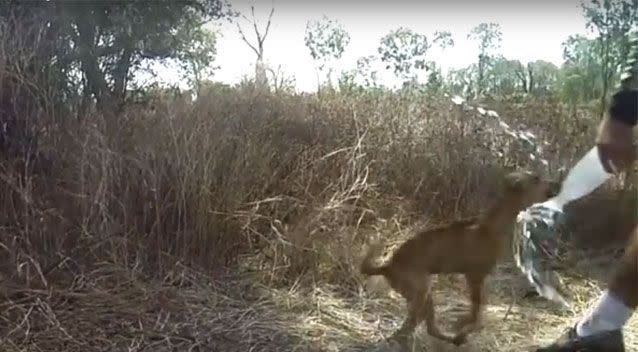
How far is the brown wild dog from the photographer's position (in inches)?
64.9

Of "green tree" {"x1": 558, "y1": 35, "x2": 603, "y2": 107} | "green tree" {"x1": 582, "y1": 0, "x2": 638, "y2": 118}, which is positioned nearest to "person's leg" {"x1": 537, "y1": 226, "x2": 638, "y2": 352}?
"green tree" {"x1": 582, "y1": 0, "x2": 638, "y2": 118}

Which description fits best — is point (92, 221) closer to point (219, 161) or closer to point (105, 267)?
point (105, 267)

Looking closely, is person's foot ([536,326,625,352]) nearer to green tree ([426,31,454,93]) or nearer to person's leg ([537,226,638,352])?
person's leg ([537,226,638,352])

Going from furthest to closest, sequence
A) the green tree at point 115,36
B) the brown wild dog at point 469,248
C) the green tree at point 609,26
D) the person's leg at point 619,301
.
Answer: the green tree at point 115,36
the green tree at point 609,26
the brown wild dog at point 469,248
the person's leg at point 619,301

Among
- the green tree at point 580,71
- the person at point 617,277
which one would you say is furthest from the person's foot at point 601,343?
the green tree at point 580,71

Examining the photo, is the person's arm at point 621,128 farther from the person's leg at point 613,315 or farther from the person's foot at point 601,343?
the person's foot at point 601,343

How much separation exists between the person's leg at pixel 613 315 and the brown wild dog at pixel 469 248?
30cm

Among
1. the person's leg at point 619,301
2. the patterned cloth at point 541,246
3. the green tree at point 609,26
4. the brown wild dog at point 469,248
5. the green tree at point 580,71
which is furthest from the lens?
the green tree at point 580,71

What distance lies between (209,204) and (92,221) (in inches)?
16.7

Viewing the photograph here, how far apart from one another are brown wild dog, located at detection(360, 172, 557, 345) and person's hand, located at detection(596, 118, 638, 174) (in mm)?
237

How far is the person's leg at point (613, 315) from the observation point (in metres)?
1.36

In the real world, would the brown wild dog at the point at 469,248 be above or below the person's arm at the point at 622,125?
below

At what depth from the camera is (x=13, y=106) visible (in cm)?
232

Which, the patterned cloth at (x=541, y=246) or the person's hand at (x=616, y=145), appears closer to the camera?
the person's hand at (x=616, y=145)
